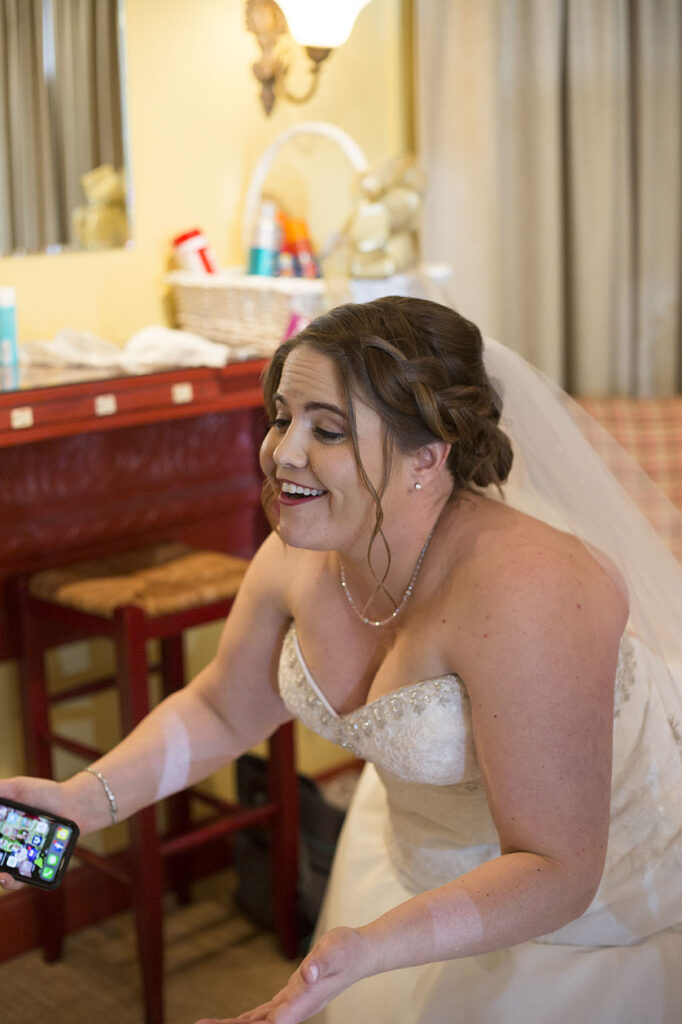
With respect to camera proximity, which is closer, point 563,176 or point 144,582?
point 144,582

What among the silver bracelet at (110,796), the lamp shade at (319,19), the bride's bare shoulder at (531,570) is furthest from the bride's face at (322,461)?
the lamp shade at (319,19)

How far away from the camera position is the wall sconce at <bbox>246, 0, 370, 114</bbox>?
91.7 inches

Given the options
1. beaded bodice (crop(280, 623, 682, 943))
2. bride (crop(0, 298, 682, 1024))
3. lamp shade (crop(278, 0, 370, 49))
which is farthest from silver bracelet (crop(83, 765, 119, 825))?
lamp shade (crop(278, 0, 370, 49))

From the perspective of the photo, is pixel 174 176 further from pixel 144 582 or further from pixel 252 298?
pixel 144 582

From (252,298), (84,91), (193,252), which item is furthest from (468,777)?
(84,91)

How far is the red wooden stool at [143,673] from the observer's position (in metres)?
1.93

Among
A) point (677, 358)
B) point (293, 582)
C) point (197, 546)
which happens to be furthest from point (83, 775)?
point (677, 358)

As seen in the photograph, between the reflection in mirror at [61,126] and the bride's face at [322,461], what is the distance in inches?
42.5

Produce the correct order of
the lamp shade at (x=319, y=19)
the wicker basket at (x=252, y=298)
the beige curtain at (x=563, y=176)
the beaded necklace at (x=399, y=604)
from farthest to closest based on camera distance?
1. the beige curtain at (x=563, y=176)
2. the lamp shade at (x=319, y=19)
3. the wicker basket at (x=252, y=298)
4. the beaded necklace at (x=399, y=604)

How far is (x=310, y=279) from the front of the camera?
2.37 metres

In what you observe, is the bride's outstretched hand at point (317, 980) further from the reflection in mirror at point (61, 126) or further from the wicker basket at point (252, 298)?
the reflection in mirror at point (61, 126)

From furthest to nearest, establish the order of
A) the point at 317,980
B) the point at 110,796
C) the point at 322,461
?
the point at 110,796
the point at 322,461
the point at 317,980

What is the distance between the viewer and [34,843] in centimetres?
122

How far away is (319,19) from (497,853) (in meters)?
1.70
